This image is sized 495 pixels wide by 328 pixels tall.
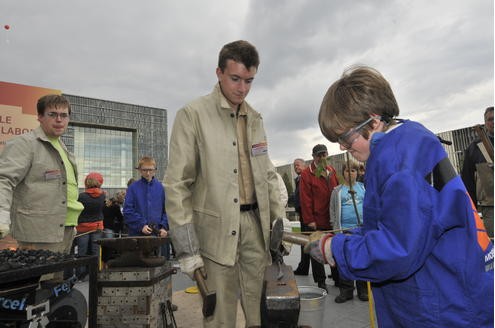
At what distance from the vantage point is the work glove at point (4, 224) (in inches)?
81.2

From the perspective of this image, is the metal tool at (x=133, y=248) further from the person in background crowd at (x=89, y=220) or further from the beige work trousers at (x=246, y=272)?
the person in background crowd at (x=89, y=220)

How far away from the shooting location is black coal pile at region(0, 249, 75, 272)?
1.87 metres

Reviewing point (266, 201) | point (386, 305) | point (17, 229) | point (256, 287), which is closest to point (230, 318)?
point (256, 287)

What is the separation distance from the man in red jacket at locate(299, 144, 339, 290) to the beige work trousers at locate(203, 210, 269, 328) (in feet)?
9.84

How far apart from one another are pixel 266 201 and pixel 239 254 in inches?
14.7

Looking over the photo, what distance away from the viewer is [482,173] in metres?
3.66

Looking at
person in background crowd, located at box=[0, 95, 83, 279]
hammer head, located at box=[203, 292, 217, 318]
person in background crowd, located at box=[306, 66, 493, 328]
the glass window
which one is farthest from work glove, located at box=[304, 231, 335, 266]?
the glass window

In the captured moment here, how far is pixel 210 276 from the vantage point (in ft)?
6.40

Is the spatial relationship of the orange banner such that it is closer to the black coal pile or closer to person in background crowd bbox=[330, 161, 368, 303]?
the black coal pile

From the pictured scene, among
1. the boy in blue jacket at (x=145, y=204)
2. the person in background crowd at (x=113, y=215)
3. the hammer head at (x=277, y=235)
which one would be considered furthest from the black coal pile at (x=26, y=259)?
the person in background crowd at (x=113, y=215)

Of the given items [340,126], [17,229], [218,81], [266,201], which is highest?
[218,81]

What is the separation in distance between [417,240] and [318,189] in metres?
4.02

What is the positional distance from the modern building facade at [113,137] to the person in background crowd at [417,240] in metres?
43.6

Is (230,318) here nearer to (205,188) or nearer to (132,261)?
(205,188)
